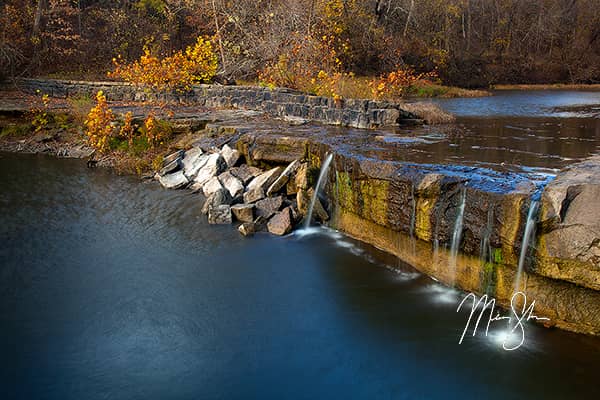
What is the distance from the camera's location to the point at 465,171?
7.06 meters

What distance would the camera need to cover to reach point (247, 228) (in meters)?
8.50

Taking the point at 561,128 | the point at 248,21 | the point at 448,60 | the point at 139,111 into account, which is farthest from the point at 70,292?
the point at 448,60

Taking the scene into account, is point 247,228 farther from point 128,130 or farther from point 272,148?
point 128,130

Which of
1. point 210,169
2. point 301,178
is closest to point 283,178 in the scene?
point 301,178

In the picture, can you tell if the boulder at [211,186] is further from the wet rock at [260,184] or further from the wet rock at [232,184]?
the wet rock at [260,184]

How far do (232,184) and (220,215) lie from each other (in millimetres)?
1281

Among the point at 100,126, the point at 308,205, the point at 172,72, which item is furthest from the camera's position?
the point at 172,72

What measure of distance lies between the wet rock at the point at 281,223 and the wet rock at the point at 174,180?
3095mm

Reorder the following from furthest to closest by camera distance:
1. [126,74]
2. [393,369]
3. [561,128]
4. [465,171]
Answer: [126,74], [561,128], [465,171], [393,369]

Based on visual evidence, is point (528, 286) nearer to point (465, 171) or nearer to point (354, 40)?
point (465, 171)

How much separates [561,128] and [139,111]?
11.0 metres

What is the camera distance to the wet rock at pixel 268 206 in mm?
9023

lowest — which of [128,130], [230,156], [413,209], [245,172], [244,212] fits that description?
[244,212]

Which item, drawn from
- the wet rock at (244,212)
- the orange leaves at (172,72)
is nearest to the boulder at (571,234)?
the wet rock at (244,212)
